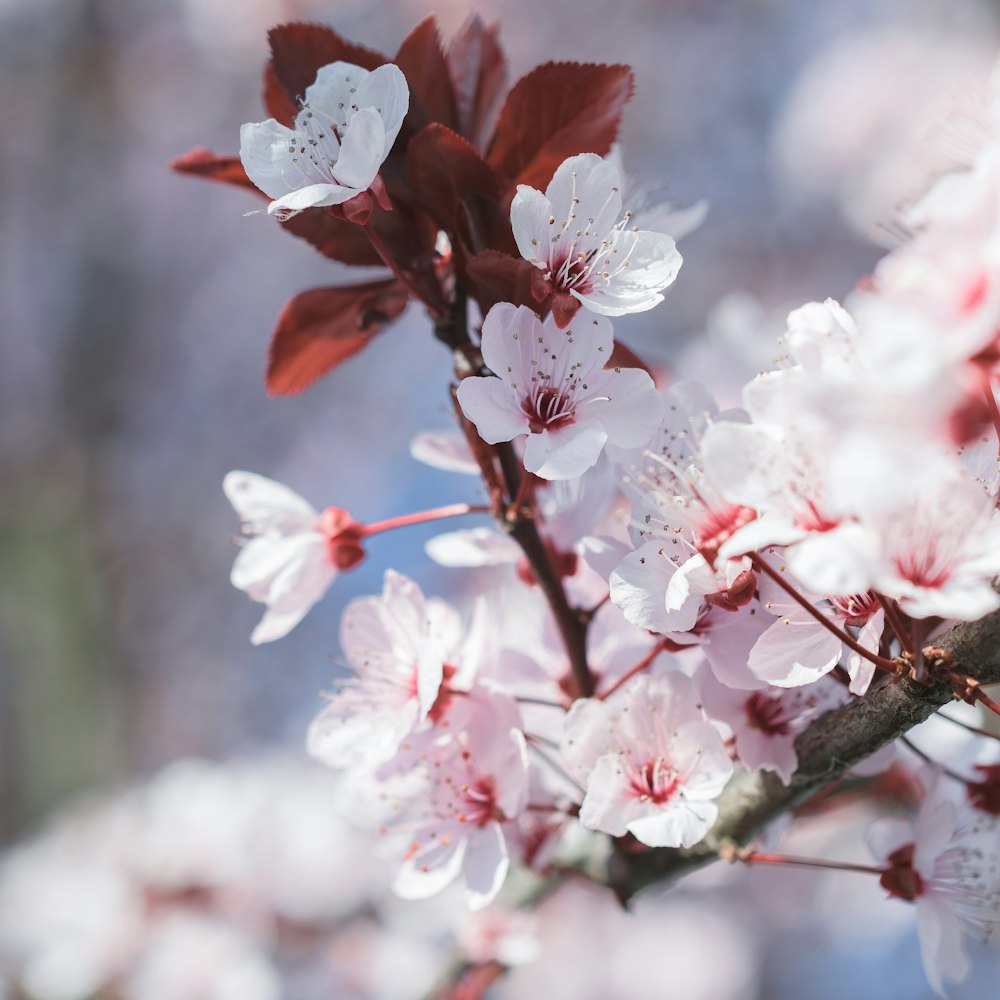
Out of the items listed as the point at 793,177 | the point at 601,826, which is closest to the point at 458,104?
the point at 601,826

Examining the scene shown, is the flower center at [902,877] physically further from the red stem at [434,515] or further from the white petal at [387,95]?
the white petal at [387,95]

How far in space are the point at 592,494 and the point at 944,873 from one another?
0.60 meters

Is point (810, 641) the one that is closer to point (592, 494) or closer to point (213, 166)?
point (592, 494)

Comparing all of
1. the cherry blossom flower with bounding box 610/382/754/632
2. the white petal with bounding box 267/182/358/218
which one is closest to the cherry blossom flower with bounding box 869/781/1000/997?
the cherry blossom flower with bounding box 610/382/754/632

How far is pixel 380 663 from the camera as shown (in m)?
1.21

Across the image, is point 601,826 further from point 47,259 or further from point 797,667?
point 47,259

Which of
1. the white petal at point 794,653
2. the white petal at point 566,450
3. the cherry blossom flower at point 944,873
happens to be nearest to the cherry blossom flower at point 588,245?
the white petal at point 566,450

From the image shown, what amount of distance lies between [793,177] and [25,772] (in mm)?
5028

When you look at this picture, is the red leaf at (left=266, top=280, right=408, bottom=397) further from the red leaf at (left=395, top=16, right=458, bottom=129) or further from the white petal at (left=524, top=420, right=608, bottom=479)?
the white petal at (left=524, top=420, right=608, bottom=479)

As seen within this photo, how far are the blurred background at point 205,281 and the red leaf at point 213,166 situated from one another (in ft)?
10.6

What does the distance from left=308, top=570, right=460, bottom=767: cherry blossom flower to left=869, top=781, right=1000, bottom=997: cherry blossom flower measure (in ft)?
1.83

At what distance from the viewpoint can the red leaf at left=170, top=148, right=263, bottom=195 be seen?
3.74 ft

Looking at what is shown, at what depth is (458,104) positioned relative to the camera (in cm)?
117

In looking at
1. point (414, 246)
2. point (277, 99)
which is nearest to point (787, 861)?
point (414, 246)
